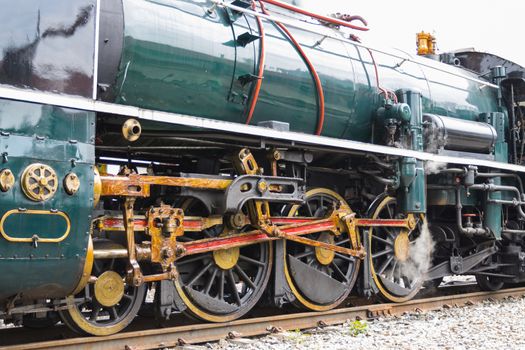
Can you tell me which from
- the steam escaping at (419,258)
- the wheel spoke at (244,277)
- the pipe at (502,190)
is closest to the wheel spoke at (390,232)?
the steam escaping at (419,258)

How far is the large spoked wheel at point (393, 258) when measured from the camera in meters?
6.65

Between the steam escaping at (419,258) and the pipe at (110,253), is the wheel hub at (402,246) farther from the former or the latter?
the pipe at (110,253)

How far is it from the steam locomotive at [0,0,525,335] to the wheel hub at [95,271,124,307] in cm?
2

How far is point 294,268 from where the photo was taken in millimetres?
5723

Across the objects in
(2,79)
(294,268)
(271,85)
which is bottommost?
(294,268)

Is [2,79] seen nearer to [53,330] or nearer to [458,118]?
[53,330]

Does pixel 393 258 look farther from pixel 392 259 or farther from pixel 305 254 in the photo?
pixel 305 254

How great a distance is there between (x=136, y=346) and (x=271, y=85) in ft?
8.04

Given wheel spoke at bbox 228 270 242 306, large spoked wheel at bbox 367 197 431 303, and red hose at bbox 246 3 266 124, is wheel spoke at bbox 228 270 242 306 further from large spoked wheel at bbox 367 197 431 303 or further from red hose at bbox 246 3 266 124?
large spoked wheel at bbox 367 197 431 303

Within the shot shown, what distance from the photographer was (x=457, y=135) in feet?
23.9

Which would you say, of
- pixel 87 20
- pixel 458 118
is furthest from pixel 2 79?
pixel 458 118

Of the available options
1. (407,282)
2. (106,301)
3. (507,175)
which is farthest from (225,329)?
(507,175)

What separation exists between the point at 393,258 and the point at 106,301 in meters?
3.52

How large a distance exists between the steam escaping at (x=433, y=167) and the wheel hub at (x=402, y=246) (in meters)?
0.82
